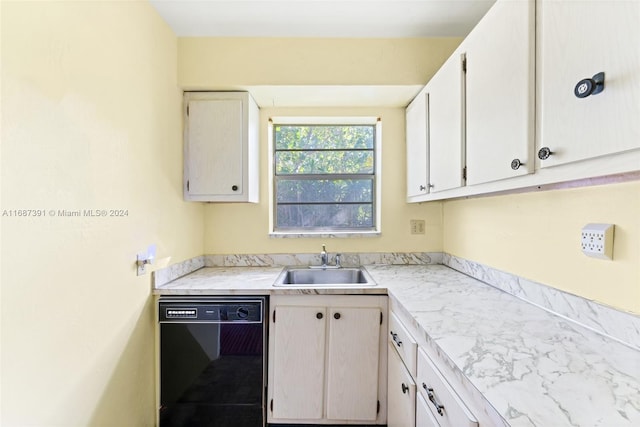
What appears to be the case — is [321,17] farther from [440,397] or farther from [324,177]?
[440,397]

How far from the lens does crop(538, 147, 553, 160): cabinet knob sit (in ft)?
2.71

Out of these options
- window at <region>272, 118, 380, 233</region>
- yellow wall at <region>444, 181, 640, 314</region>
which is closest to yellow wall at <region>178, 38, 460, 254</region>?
window at <region>272, 118, 380, 233</region>

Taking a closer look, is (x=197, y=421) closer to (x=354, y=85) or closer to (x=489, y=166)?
(x=489, y=166)

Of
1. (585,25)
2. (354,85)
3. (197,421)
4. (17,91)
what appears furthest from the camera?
(354,85)

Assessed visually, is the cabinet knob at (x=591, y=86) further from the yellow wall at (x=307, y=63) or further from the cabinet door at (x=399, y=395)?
the yellow wall at (x=307, y=63)

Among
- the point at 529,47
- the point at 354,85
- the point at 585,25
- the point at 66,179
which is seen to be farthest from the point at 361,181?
the point at 66,179

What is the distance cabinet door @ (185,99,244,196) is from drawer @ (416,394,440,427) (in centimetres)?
157

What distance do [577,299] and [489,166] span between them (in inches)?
23.4

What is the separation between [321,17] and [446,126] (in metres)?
0.98

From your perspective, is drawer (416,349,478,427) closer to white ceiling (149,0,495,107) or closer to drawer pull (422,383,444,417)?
drawer pull (422,383,444,417)

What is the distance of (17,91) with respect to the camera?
2.75 feet

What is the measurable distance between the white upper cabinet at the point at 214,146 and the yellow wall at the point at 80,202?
0.24 metres

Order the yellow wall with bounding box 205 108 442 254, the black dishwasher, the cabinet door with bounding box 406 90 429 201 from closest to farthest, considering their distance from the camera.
A: 1. the black dishwasher
2. the cabinet door with bounding box 406 90 429 201
3. the yellow wall with bounding box 205 108 442 254

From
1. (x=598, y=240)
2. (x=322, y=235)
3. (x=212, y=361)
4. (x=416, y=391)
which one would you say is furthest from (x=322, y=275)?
(x=598, y=240)
